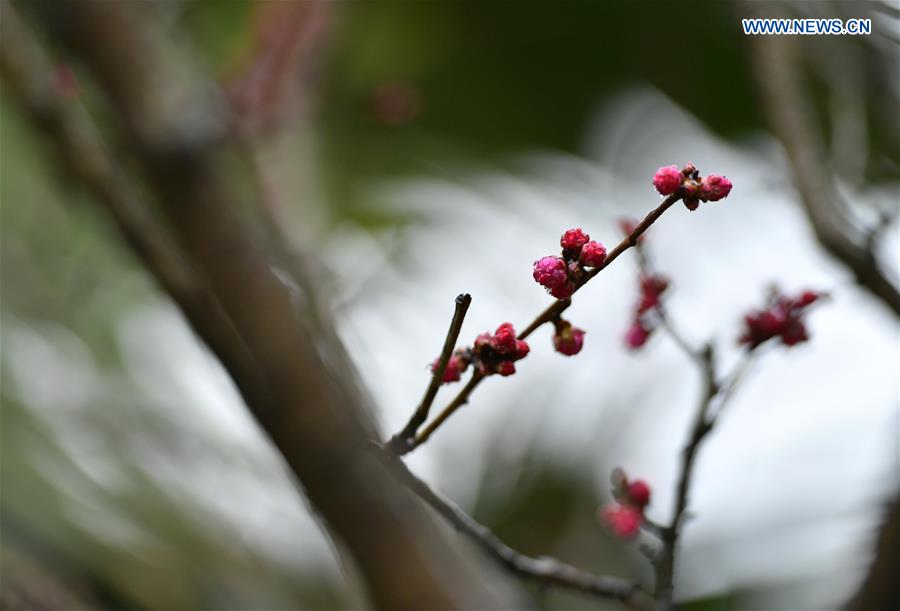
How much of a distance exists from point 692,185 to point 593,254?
0.06 m

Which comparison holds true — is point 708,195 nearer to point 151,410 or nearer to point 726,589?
point 151,410

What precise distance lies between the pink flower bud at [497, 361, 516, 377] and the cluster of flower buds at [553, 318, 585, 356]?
4 centimetres

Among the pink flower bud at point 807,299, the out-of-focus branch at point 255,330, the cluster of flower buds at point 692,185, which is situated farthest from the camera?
the pink flower bud at point 807,299

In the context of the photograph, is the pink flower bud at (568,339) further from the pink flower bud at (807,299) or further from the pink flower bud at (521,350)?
the pink flower bud at (807,299)

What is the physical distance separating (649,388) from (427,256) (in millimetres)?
560

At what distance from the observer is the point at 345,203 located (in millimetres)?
2812

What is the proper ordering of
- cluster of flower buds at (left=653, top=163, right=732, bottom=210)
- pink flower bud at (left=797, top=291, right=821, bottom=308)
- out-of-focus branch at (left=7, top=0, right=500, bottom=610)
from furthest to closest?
pink flower bud at (left=797, top=291, right=821, bottom=308)
cluster of flower buds at (left=653, top=163, right=732, bottom=210)
out-of-focus branch at (left=7, top=0, right=500, bottom=610)

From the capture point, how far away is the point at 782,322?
0.65 m

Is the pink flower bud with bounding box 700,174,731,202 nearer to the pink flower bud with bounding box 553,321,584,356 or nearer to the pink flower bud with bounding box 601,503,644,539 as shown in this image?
the pink flower bud with bounding box 553,321,584,356

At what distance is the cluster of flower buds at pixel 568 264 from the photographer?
1.49ft

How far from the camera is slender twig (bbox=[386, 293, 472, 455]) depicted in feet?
1.32

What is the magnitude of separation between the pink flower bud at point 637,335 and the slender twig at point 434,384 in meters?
0.29

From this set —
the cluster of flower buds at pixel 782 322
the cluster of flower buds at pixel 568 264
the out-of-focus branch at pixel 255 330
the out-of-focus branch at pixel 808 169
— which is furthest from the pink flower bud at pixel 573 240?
the out-of-focus branch at pixel 808 169

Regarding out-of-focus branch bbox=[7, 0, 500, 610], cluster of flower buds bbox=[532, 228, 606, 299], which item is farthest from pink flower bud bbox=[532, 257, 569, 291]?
out-of-focus branch bbox=[7, 0, 500, 610]
